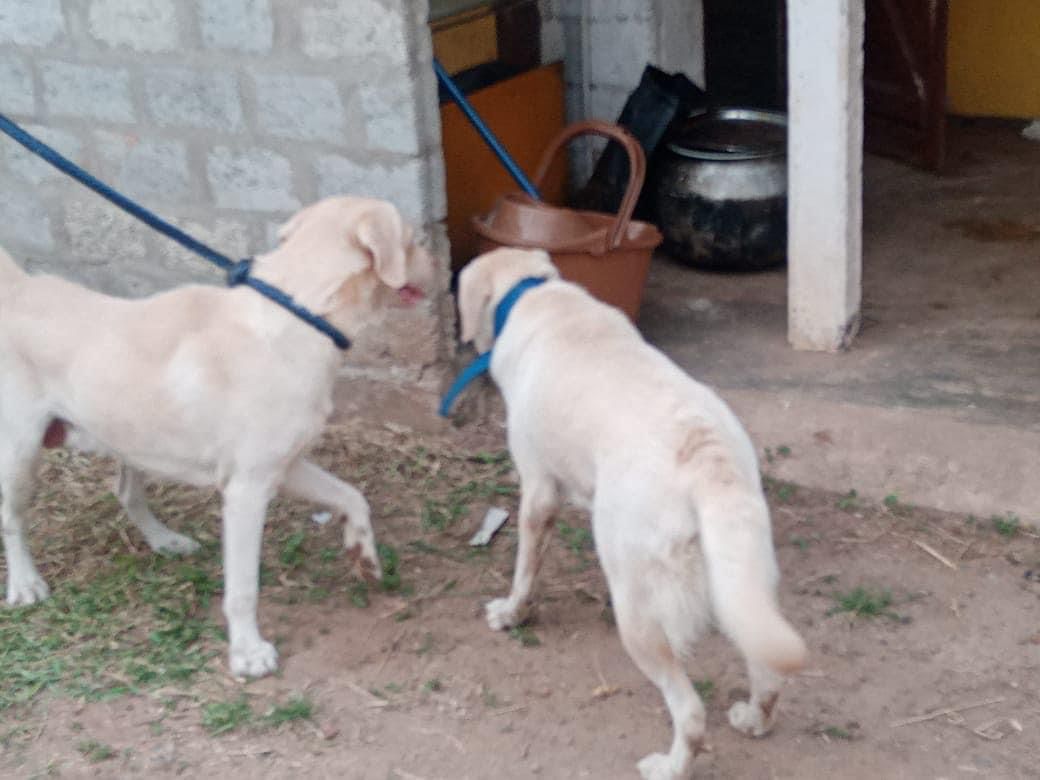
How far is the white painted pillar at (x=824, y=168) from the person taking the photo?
4.78 m

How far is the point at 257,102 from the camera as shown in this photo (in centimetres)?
480

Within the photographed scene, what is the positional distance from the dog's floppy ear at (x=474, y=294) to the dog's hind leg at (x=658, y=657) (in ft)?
3.22

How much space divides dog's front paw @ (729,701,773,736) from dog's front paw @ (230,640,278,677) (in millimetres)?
1244

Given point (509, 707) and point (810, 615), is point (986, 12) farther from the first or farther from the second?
point (509, 707)

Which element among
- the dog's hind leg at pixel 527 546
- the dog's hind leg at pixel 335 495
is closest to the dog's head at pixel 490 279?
the dog's hind leg at pixel 527 546

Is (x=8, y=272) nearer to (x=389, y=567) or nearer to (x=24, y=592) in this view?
(x=24, y=592)

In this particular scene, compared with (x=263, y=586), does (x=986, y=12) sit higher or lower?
higher

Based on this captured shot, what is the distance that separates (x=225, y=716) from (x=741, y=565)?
151 centimetres

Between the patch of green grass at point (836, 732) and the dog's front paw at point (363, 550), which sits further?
the dog's front paw at point (363, 550)

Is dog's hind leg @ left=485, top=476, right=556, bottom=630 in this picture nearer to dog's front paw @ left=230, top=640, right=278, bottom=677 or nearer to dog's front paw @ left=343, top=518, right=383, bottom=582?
dog's front paw @ left=343, top=518, right=383, bottom=582

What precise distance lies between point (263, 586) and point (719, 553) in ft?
6.12

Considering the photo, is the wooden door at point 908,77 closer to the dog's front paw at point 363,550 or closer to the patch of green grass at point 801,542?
the patch of green grass at point 801,542

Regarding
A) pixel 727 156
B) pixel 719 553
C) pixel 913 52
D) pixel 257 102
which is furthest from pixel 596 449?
pixel 913 52

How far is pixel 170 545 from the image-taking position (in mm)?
4363
